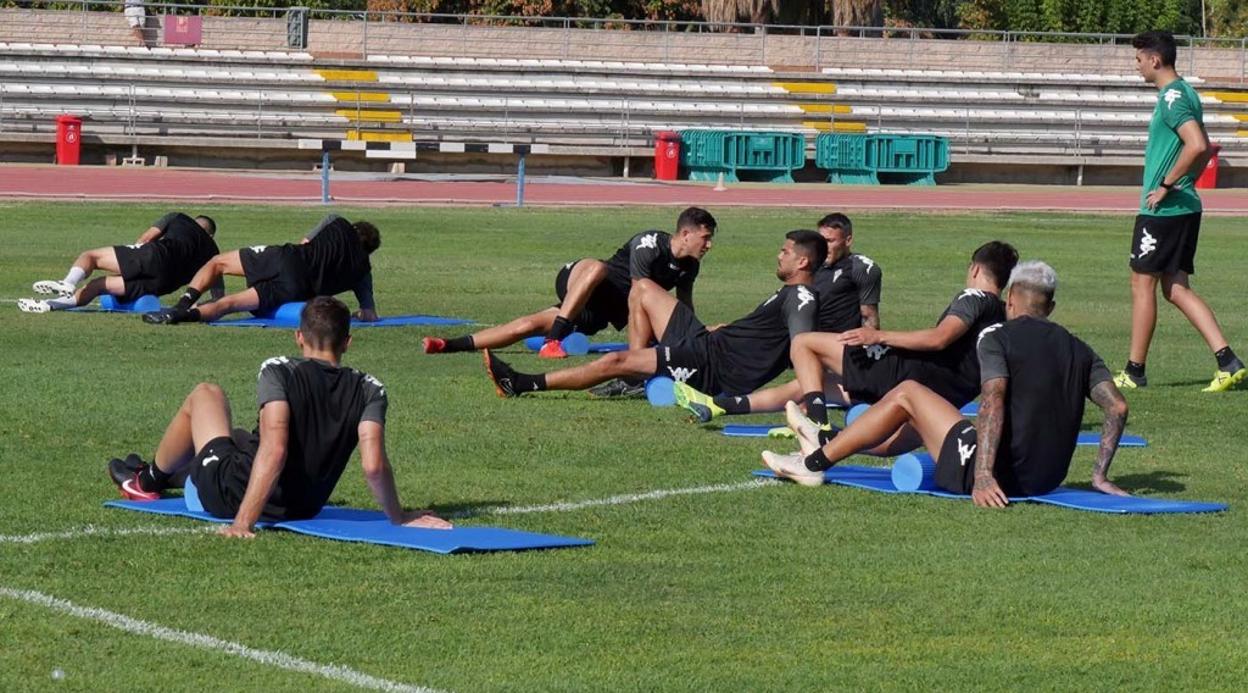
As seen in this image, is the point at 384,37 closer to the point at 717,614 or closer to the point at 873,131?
the point at 873,131

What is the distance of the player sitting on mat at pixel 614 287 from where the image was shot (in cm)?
1329

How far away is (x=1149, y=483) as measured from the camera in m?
10.0

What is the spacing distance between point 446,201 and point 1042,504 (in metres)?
25.6

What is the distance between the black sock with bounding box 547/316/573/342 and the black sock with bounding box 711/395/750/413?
2697mm

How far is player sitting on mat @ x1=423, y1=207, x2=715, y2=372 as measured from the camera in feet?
43.6

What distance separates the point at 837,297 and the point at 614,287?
2445 millimetres

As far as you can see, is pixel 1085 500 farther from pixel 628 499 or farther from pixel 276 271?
pixel 276 271

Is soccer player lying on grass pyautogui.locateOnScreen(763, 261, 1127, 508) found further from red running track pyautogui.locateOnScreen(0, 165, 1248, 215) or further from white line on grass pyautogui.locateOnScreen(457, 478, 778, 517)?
red running track pyautogui.locateOnScreen(0, 165, 1248, 215)

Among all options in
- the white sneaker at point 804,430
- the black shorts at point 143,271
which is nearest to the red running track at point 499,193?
the black shorts at point 143,271

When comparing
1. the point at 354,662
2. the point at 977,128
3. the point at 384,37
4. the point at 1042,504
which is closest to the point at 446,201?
the point at 384,37

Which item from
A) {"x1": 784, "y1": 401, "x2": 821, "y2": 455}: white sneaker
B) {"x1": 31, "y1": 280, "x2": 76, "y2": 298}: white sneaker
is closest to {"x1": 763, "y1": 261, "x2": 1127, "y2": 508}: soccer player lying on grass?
{"x1": 784, "y1": 401, "x2": 821, "y2": 455}: white sneaker

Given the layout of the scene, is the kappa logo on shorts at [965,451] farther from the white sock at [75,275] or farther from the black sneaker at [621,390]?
the white sock at [75,275]

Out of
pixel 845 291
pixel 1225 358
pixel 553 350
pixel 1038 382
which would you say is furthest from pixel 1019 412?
pixel 553 350

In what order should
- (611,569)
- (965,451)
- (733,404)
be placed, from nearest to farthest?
(611,569) < (965,451) < (733,404)
